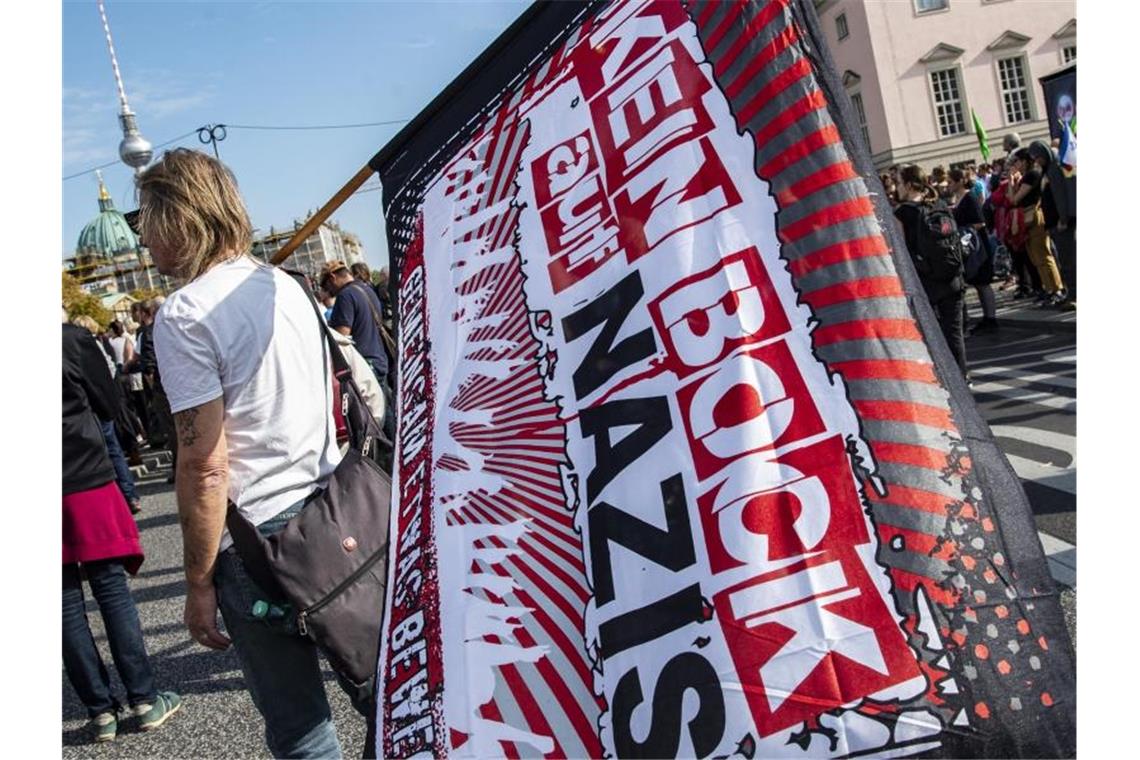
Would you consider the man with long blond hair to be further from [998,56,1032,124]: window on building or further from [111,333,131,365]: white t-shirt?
[998,56,1032,124]: window on building

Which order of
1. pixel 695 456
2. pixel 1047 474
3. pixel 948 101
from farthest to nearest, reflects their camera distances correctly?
1. pixel 948 101
2. pixel 1047 474
3. pixel 695 456

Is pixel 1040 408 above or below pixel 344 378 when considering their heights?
below

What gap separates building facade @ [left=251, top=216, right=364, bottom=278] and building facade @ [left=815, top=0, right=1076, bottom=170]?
22.5 meters

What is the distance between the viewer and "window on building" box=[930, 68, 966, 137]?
43312mm

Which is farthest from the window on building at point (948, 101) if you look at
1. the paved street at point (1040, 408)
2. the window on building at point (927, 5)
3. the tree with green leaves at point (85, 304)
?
the tree with green leaves at point (85, 304)

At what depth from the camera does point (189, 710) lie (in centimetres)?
404

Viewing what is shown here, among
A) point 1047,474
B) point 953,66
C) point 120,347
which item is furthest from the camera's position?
point 953,66

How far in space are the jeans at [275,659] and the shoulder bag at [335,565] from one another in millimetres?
49

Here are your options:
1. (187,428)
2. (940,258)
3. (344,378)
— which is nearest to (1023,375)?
(940,258)

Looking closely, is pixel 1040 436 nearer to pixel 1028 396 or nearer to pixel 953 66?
pixel 1028 396

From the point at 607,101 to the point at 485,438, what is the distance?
2.01ft

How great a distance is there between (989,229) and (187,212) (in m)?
13.7

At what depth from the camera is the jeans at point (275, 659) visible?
7.36 feet

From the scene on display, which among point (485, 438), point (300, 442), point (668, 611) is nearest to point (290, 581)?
point (300, 442)
